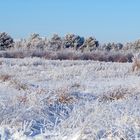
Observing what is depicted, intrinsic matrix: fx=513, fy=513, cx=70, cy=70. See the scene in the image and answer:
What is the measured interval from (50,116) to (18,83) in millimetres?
4788

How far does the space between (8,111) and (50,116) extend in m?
0.58

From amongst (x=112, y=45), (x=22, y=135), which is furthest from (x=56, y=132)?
(x=112, y=45)

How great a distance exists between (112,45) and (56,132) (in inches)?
2461

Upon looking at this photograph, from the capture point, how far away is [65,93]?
27.7 feet

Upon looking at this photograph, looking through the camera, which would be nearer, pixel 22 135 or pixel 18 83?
pixel 22 135

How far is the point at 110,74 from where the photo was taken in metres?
15.7

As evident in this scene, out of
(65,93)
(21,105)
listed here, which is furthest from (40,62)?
(21,105)

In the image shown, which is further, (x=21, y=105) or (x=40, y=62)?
(x=40, y=62)

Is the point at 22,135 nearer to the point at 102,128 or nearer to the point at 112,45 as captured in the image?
the point at 102,128

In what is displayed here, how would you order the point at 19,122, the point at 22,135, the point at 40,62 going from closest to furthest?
the point at 22,135
the point at 19,122
the point at 40,62

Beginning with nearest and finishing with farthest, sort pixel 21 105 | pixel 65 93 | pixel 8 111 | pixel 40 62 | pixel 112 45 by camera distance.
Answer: pixel 8 111 → pixel 21 105 → pixel 65 93 → pixel 40 62 → pixel 112 45

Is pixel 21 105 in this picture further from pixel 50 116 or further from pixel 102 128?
pixel 102 128

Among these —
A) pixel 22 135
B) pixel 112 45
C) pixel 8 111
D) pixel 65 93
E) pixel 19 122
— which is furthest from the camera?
pixel 112 45

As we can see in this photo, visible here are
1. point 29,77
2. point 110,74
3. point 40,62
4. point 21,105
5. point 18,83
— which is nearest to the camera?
point 21,105
